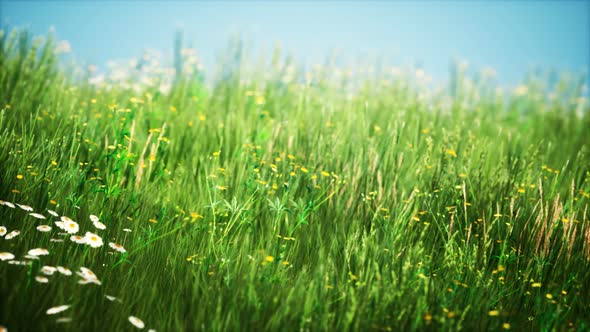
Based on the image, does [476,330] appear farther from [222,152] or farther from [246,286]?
[222,152]

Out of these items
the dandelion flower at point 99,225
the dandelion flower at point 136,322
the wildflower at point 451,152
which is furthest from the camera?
the wildflower at point 451,152

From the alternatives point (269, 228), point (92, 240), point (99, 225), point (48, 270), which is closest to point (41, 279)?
point (48, 270)

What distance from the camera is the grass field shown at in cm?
259

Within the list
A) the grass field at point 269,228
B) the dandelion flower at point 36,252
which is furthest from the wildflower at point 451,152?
the dandelion flower at point 36,252

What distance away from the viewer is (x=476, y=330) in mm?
2662

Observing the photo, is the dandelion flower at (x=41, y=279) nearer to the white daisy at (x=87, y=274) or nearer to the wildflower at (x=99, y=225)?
the white daisy at (x=87, y=274)

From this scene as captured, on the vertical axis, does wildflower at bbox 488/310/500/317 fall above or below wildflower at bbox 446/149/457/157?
below

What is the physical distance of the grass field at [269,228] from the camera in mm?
2594

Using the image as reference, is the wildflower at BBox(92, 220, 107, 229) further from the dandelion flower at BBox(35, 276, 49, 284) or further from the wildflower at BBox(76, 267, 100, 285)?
the dandelion flower at BBox(35, 276, 49, 284)

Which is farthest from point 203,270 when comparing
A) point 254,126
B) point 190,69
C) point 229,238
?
point 190,69

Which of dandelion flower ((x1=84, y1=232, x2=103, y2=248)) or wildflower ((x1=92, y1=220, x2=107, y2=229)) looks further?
wildflower ((x1=92, y1=220, x2=107, y2=229))

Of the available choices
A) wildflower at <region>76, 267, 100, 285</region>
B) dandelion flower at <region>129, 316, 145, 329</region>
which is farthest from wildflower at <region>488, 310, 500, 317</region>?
wildflower at <region>76, 267, 100, 285</region>

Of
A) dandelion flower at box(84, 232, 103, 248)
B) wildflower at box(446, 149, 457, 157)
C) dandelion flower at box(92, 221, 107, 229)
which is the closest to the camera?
dandelion flower at box(84, 232, 103, 248)

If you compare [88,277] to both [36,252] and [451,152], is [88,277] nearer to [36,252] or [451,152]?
[36,252]
